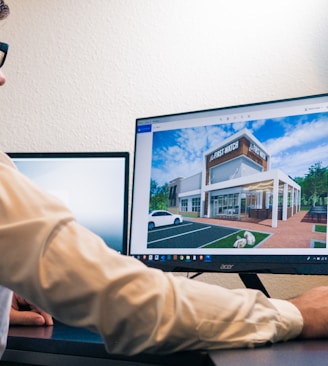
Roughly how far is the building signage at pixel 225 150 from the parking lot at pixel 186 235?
148 mm

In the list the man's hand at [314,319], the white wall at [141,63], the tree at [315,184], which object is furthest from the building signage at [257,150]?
the man's hand at [314,319]

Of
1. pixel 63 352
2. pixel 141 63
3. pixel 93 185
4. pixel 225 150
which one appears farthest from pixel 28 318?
pixel 141 63

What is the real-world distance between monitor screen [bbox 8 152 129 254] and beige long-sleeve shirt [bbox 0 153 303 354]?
0.71 m

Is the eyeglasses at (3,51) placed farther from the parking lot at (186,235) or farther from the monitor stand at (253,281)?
the monitor stand at (253,281)

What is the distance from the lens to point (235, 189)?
124cm

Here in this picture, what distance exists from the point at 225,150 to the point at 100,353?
0.57m

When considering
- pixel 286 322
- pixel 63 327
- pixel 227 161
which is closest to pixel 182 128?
pixel 227 161

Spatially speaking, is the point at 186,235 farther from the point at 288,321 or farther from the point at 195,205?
the point at 288,321

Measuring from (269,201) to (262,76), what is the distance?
1.46 ft

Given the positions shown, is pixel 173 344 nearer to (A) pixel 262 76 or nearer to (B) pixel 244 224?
(B) pixel 244 224

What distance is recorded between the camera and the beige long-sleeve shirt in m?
0.63

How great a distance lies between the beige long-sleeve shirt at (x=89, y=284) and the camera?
63cm

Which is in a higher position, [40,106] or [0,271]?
[40,106]

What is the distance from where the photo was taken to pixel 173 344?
2.20ft
